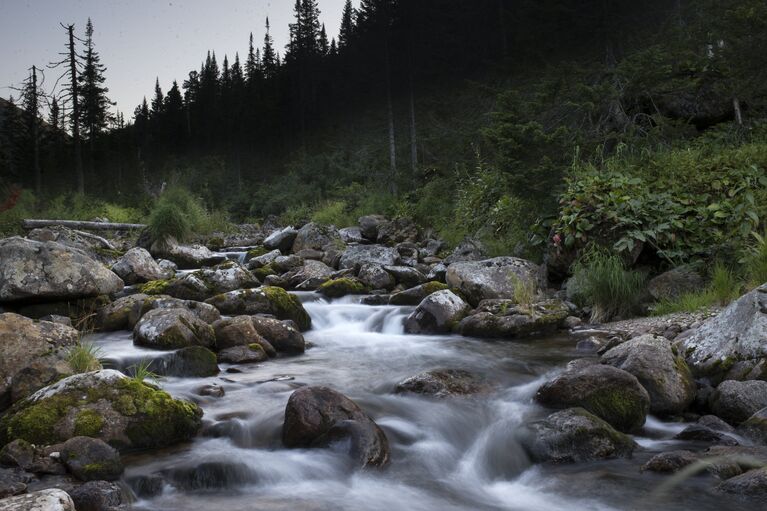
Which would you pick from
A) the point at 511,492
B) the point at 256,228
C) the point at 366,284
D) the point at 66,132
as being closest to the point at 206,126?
the point at 66,132

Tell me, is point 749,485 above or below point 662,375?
below

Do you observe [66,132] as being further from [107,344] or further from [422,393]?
[422,393]

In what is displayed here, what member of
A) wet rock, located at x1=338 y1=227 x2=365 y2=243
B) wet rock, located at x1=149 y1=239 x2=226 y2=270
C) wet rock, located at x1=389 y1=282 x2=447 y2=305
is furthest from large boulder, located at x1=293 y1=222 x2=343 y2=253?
wet rock, located at x1=389 y1=282 x2=447 y2=305

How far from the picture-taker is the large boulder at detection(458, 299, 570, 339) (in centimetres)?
857

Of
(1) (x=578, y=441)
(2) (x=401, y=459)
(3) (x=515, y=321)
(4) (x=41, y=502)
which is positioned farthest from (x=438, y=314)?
(4) (x=41, y=502)

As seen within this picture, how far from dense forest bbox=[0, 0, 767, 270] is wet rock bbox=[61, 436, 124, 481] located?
25.3 ft

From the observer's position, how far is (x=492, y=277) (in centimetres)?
1002

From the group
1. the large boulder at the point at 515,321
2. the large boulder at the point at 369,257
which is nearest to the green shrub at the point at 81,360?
the large boulder at the point at 515,321

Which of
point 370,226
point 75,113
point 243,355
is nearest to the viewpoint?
point 243,355

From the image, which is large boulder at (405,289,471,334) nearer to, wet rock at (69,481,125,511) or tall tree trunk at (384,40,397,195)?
wet rock at (69,481,125,511)

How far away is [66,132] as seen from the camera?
172 feet

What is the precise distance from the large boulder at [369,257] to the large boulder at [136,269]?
4541 millimetres

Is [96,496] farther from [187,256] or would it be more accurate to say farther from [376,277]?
[187,256]

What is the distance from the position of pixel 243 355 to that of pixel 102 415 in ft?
9.22
